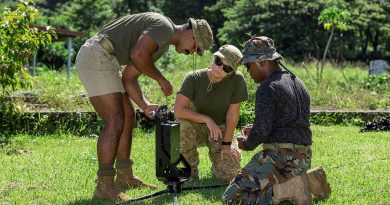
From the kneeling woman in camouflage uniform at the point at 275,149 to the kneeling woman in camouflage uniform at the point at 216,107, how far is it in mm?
802

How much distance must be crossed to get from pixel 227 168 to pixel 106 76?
1.47 m

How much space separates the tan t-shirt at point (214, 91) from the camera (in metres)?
6.24

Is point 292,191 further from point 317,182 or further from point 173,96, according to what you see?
point 173,96

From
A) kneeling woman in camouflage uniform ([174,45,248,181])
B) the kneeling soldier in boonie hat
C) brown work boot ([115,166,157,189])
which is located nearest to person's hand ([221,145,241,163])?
kneeling woman in camouflage uniform ([174,45,248,181])

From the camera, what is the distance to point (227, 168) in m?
6.37

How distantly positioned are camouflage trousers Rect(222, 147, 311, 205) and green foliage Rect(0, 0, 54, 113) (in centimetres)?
432

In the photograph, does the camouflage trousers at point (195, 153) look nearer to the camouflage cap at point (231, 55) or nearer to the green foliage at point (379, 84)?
the camouflage cap at point (231, 55)

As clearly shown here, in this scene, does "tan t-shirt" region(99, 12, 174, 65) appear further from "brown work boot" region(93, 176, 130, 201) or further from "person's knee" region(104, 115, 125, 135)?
"brown work boot" region(93, 176, 130, 201)

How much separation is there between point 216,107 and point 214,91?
143 mm

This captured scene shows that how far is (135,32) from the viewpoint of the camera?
18.2 ft

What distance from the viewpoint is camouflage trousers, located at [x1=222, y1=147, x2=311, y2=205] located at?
509cm

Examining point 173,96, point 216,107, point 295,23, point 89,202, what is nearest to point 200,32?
point 216,107

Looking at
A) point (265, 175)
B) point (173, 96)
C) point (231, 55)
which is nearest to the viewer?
point (265, 175)

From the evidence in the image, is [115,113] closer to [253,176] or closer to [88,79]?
[88,79]
